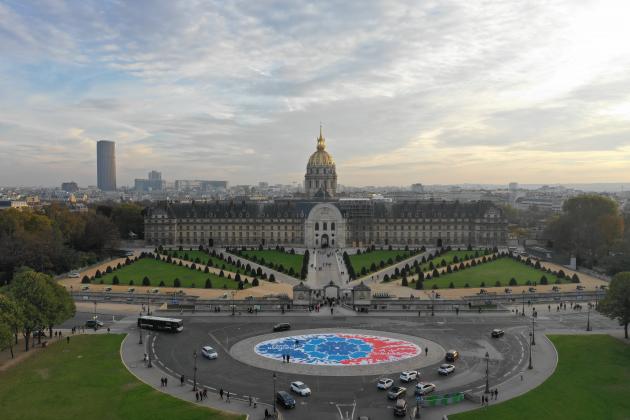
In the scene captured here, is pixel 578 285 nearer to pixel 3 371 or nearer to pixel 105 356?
pixel 105 356

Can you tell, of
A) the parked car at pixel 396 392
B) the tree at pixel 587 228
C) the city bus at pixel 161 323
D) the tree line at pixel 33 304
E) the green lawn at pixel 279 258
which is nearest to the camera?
the parked car at pixel 396 392

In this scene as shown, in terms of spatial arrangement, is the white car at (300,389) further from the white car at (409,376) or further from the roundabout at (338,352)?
the white car at (409,376)

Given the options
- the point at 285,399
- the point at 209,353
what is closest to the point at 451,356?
the point at 285,399

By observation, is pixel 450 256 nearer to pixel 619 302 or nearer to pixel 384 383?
pixel 619 302

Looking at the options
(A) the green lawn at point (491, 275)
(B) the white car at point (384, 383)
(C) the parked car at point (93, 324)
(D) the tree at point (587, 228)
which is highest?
(D) the tree at point (587, 228)

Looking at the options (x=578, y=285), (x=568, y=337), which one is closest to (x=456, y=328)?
(x=568, y=337)

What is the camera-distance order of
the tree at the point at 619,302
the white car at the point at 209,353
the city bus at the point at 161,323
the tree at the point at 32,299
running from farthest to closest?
the city bus at the point at 161,323
the tree at the point at 619,302
the tree at the point at 32,299
the white car at the point at 209,353

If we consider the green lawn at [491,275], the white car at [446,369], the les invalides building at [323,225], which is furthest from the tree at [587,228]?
the white car at [446,369]
